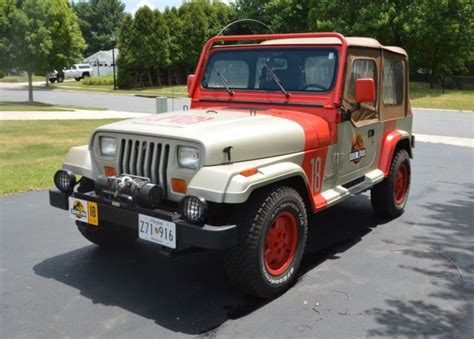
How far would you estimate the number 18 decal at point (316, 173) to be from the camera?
172 inches

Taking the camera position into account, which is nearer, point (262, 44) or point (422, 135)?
point (262, 44)

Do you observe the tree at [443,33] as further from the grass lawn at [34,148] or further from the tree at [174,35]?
the grass lawn at [34,148]

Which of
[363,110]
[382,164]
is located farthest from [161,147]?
[382,164]

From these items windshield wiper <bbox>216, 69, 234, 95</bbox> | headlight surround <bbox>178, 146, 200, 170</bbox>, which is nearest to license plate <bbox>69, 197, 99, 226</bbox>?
headlight surround <bbox>178, 146, 200, 170</bbox>

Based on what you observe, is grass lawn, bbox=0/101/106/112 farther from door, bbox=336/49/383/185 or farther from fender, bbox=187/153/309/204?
fender, bbox=187/153/309/204

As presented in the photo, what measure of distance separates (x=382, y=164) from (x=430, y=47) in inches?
1062

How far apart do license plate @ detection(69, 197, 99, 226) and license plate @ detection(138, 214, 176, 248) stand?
471 millimetres

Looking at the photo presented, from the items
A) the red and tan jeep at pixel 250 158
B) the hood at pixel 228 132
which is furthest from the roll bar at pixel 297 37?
the hood at pixel 228 132

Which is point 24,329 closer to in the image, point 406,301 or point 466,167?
point 406,301

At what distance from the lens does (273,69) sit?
197 inches

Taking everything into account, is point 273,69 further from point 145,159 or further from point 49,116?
point 49,116

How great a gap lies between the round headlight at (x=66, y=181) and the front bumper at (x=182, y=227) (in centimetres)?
28

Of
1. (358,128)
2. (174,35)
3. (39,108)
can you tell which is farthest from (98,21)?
(358,128)

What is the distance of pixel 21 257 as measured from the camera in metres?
4.68
